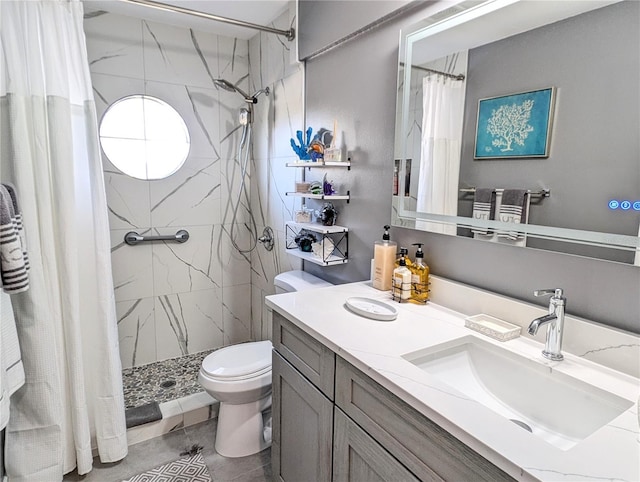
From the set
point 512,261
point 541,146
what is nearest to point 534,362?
point 512,261

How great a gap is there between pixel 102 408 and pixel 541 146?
214 cm

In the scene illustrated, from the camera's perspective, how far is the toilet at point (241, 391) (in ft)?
6.14

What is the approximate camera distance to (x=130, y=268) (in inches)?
103

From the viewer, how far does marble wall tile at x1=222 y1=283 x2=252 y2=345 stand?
3021 mm

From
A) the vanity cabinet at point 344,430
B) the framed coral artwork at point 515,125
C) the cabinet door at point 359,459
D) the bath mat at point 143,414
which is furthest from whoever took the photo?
the bath mat at point 143,414

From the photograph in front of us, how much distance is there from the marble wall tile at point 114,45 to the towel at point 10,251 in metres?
1.35

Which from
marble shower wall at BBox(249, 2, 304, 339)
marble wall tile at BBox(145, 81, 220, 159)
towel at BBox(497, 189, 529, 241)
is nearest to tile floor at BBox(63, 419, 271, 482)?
marble shower wall at BBox(249, 2, 304, 339)

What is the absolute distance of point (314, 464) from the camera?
1.27 m

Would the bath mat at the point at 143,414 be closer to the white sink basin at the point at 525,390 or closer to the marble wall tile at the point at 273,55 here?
the white sink basin at the point at 525,390

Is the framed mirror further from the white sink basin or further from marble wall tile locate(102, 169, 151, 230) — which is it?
marble wall tile locate(102, 169, 151, 230)

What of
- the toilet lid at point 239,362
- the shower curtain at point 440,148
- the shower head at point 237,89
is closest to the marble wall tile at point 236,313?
the toilet lid at point 239,362

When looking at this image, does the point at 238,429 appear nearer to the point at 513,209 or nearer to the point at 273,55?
the point at 513,209

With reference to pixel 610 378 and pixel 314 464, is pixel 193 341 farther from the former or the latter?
pixel 610 378

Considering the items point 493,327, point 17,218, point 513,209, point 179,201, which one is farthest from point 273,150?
point 493,327
